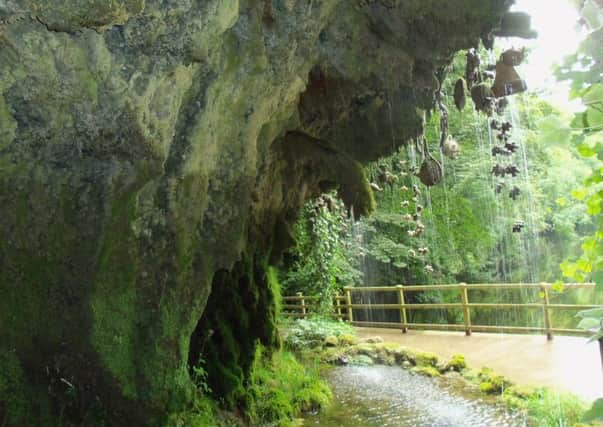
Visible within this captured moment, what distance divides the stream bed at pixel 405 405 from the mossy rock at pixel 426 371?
0.13 m

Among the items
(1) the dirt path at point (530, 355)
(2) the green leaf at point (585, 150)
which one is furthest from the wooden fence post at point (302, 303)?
(2) the green leaf at point (585, 150)

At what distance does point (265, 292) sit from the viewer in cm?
695

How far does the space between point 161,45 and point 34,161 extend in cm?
96

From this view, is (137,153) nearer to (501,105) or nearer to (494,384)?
(501,105)

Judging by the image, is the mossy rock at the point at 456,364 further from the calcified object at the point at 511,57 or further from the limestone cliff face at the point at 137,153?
the calcified object at the point at 511,57

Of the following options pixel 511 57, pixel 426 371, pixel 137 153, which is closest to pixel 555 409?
pixel 426 371

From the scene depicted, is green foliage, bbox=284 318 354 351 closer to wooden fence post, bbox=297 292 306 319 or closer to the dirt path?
the dirt path

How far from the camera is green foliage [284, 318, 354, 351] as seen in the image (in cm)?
1066

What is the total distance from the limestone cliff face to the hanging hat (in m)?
0.42

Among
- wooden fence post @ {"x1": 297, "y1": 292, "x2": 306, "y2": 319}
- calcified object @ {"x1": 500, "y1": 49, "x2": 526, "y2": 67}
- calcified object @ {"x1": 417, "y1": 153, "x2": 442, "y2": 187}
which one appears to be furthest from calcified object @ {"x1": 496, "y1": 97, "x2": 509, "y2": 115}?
wooden fence post @ {"x1": 297, "y1": 292, "x2": 306, "y2": 319}

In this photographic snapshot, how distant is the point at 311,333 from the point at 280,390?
14.7ft

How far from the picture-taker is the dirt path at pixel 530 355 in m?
6.44

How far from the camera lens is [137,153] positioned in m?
3.01

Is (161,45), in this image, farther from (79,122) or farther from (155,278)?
(155,278)
